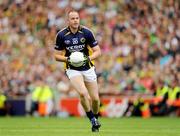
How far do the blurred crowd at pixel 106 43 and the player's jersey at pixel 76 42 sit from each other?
10.9m

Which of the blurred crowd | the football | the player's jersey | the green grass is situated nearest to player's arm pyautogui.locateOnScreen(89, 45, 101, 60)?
the player's jersey

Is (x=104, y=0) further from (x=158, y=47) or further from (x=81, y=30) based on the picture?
(x=81, y=30)

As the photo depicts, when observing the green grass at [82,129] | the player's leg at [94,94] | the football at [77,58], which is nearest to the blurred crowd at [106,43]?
the green grass at [82,129]

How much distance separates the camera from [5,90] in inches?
1129

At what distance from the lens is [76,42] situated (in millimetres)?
15102

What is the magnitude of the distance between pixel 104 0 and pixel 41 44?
3318 millimetres

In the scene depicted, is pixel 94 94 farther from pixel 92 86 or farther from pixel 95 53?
pixel 95 53

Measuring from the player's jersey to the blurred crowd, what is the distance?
10.9 m

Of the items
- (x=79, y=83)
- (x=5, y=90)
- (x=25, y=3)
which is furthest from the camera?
Result: (x=25, y=3)

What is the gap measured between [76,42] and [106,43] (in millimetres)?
15077

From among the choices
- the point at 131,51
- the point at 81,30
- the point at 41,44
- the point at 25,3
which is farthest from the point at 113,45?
the point at 81,30

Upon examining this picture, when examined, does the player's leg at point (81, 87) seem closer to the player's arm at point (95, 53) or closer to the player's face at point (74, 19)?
the player's arm at point (95, 53)

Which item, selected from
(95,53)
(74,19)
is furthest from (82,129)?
(74,19)

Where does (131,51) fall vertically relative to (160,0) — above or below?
below
